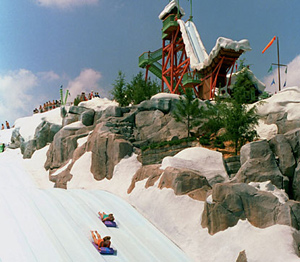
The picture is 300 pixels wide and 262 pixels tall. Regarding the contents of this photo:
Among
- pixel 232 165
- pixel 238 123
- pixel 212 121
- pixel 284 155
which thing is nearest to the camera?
pixel 284 155

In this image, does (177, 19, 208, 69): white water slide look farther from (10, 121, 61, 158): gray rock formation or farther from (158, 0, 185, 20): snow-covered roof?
(10, 121, 61, 158): gray rock formation

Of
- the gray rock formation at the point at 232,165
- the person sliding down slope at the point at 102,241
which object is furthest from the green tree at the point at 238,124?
the person sliding down slope at the point at 102,241

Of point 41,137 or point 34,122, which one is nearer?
point 41,137

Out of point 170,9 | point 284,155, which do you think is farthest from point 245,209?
point 170,9

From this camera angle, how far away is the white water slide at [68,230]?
10.7 meters

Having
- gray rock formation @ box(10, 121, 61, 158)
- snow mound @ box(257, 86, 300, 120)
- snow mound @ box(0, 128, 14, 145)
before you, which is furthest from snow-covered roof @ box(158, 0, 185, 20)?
snow mound @ box(0, 128, 14, 145)

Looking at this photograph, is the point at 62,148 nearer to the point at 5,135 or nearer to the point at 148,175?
the point at 148,175

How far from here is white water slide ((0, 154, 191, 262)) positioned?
35.1 ft

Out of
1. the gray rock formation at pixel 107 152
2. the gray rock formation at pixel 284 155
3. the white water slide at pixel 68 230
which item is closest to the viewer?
the white water slide at pixel 68 230

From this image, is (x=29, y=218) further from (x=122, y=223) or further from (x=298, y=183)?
(x=298, y=183)

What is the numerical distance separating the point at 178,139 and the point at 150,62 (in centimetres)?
1813

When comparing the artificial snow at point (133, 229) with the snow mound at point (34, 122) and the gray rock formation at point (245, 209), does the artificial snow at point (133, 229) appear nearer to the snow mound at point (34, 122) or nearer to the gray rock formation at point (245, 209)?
the gray rock formation at point (245, 209)

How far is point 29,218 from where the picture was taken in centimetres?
1277

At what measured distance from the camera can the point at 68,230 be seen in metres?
12.3
